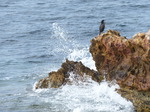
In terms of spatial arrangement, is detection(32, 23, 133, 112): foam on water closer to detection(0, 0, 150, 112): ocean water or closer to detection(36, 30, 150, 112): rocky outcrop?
detection(0, 0, 150, 112): ocean water

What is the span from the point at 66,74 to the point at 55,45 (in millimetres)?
9706

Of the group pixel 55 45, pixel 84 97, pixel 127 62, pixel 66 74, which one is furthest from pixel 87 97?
pixel 55 45

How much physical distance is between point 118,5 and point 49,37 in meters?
11.4

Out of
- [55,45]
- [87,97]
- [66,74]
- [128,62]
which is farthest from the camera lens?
[55,45]

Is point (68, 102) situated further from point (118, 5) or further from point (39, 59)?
point (118, 5)

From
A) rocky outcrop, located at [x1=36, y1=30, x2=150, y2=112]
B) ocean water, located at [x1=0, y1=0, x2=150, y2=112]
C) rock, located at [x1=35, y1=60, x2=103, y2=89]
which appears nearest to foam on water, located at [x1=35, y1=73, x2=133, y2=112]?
ocean water, located at [x1=0, y1=0, x2=150, y2=112]

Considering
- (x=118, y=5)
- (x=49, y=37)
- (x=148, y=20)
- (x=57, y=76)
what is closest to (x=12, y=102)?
(x=57, y=76)

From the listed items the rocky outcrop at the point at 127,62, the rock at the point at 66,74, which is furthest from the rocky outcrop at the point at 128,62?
the rock at the point at 66,74

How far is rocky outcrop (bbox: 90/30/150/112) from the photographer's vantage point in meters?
16.6

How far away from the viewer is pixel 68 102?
19.7 m

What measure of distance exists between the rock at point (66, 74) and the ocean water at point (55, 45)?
9.0 inches

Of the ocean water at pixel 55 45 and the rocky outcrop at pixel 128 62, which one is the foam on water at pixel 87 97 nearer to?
the ocean water at pixel 55 45

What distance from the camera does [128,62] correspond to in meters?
17.1

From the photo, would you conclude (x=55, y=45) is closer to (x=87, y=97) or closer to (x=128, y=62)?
(x=87, y=97)
